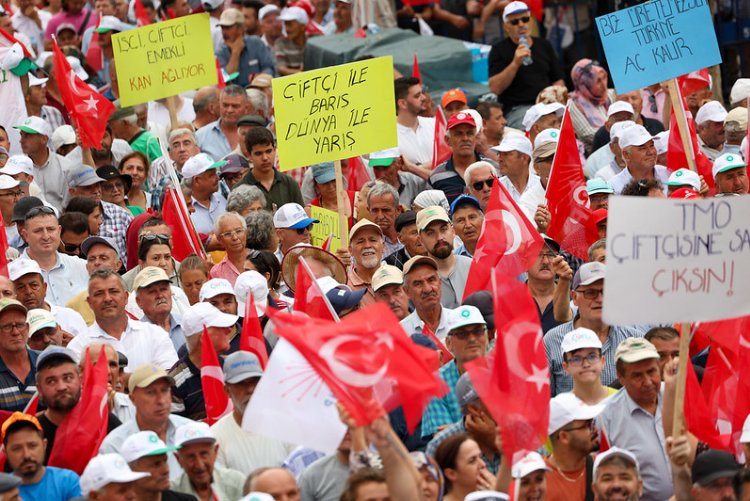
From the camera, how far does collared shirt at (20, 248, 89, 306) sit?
12898mm

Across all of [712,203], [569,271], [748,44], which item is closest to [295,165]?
[569,271]

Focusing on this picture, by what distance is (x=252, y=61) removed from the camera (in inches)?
744

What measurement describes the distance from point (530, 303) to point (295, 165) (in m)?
3.57

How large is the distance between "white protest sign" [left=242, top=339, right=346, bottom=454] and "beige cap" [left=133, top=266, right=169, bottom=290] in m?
3.23

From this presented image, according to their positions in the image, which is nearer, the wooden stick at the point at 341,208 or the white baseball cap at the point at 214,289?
the white baseball cap at the point at 214,289

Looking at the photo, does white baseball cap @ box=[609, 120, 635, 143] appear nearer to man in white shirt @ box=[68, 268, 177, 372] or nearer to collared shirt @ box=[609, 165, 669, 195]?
collared shirt @ box=[609, 165, 669, 195]

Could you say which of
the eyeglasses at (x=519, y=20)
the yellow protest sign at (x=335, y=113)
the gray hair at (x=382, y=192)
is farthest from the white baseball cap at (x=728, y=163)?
the eyeglasses at (x=519, y=20)

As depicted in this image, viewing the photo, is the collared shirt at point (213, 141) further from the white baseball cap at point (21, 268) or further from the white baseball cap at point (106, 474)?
the white baseball cap at point (106, 474)

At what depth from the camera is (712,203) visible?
8.68 m

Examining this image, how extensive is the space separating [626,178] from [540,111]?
4.50ft

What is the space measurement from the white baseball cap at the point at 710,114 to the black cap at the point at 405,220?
3200 millimetres

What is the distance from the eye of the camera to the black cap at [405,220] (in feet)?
42.5

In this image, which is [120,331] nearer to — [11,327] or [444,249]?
[11,327]

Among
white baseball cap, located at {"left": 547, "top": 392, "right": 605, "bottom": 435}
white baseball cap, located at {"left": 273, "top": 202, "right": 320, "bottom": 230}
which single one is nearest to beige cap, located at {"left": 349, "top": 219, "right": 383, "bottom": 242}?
white baseball cap, located at {"left": 273, "top": 202, "right": 320, "bottom": 230}
